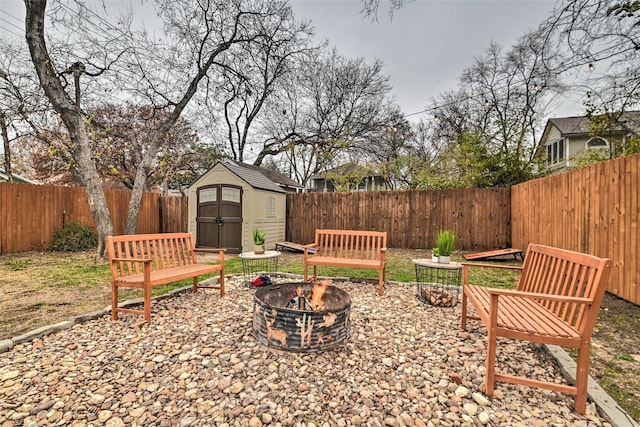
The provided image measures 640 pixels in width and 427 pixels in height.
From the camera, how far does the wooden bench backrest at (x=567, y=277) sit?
5.72 ft

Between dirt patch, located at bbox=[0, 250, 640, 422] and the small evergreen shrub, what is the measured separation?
5.42 ft

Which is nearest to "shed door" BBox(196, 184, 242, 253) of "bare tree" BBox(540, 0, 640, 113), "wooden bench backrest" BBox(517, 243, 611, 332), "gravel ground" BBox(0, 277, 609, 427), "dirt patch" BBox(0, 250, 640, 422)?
"dirt patch" BBox(0, 250, 640, 422)

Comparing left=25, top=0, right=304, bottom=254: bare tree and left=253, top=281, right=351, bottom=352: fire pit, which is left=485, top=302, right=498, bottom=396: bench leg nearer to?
left=253, top=281, right=351, bottom=352: fire pit

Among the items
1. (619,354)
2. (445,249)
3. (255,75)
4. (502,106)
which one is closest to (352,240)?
(445,249)

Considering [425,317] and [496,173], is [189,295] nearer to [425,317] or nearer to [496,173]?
[425,317]

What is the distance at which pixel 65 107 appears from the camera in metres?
6.22

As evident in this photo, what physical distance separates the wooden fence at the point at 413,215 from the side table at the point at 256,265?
13.4 ft

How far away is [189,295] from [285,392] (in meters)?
2.64

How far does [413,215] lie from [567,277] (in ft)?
24.0

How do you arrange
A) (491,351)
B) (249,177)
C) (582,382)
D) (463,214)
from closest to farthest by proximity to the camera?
(582,382) < (491,351) < (249,177) < (463,214)

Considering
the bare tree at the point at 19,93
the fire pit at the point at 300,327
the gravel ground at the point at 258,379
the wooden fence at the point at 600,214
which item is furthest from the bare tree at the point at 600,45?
the bare tree at the point at 19,93

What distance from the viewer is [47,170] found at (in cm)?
1617

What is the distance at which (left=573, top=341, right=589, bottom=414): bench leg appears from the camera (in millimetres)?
1723

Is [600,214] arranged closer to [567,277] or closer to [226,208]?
[567,277]
